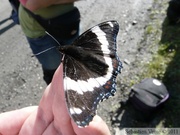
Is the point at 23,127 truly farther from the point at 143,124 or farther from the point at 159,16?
the point at 159,16

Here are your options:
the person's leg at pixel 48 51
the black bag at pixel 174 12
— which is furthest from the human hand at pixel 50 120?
the black bag at pixel 174 12

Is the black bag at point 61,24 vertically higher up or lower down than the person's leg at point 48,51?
higher up

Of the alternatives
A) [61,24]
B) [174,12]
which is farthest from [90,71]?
[174,12]

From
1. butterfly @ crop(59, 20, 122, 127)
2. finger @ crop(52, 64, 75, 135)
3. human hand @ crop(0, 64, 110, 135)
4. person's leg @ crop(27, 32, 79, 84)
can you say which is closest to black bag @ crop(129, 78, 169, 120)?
person's leg @ crop(27, 32, 79, 84)

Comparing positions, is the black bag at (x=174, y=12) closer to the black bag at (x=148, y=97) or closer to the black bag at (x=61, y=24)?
the black bag at (x=148, y=97)

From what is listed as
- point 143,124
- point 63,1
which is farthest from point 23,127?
point 143,124

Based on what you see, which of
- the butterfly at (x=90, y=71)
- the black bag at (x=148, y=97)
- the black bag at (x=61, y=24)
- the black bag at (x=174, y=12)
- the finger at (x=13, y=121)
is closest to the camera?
the butterfly at (x=90, y=71)
